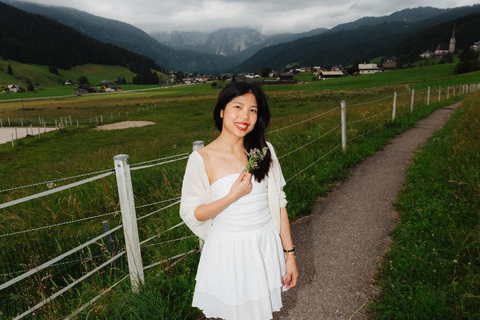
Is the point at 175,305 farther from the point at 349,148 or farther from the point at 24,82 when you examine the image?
the point at 24,82

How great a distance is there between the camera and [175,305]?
289 centimetres

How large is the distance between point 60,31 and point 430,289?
22265 cm

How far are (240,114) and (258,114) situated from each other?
0.22 meters


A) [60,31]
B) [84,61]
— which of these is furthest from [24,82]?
[60,31]

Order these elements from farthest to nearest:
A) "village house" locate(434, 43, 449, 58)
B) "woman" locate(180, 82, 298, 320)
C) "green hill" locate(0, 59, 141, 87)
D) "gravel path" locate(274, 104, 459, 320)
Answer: "green hill" locate(0, 59, 141, 87) → "village house" locate(434, 43, 449, 58) → "gravel path" locate(274, 104, 459, 320) → "woman" locate(180, 82, 298, 320)

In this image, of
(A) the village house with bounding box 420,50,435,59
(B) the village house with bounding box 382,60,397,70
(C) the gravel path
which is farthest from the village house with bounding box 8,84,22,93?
(A) the village house with bounding box 420,50,435,59

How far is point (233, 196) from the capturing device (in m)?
1.77

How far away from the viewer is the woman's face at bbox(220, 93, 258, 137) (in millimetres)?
1961

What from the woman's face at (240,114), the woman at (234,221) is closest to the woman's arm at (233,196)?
the woman at (234,221)

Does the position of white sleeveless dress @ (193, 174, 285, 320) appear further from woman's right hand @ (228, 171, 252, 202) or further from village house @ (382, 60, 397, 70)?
village house @ (382, 60, 397, 70)

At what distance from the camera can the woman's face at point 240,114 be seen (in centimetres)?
196

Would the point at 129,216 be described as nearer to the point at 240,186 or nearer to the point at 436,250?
the point at 240,186

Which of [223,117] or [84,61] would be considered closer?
[223,117]

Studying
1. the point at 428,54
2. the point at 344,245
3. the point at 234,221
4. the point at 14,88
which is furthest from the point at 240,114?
the point at 428,54
